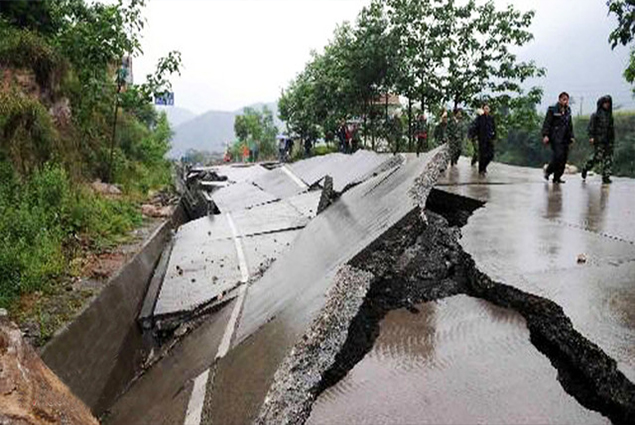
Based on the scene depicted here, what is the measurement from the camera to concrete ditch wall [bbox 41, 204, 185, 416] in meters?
3.96

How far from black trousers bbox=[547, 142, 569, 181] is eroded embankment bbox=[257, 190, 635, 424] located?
5814mm

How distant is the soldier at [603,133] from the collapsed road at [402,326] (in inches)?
168

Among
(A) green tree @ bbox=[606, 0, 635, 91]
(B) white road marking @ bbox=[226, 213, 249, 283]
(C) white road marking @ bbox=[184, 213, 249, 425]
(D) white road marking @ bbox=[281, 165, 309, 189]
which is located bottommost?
(B) white road marking @ bbox=[226, 213, 249, 283]

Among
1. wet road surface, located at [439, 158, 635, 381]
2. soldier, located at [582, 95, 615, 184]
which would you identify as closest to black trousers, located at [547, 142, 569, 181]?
soldier, located at [582, 95, 615, 184]

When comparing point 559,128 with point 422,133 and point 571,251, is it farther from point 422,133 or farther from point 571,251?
point 422,133

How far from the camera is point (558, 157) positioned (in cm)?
930

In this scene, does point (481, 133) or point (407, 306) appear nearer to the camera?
point (407, 306)

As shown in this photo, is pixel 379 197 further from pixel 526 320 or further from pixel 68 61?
pixel 68 61

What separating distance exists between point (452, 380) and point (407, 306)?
906 millimetres

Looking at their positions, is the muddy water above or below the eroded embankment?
below

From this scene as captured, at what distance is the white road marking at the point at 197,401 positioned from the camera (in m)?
2.38

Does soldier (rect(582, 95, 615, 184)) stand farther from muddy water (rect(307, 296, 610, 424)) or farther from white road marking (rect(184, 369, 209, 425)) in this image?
white road marking (rect(184, 369, 209, 425))

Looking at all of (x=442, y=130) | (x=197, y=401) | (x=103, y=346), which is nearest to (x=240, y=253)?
(x=103, y=346)

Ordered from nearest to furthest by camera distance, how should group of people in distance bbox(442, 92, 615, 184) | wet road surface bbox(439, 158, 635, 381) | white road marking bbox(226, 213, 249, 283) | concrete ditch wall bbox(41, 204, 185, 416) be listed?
1. wet road surface bbox(439, 158, 635, 381)
2. concrete ditch wall bbox(41, 204, 185, 416)
3. white road marking bbox(226, 213, 249, 283)
4. group of people in distance bbox(442, 92, 615, 184)
